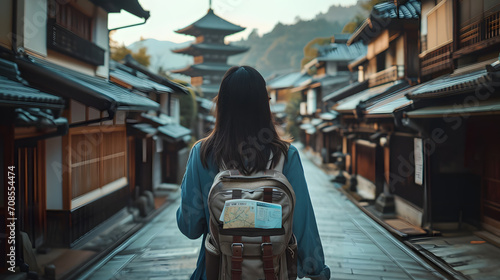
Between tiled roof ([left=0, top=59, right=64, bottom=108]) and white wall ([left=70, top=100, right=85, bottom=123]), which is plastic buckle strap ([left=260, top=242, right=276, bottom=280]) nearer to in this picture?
tiled roof ([left=0, top=59, right=64, bottom=108])

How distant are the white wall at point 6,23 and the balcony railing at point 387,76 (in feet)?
38.2

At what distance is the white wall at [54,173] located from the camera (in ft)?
26.5

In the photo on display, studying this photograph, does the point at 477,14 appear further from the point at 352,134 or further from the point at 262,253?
the point at 352,134

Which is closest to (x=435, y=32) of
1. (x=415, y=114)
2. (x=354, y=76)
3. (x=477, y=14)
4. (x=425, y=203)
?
(x=477, y=14)

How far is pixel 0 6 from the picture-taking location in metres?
6.39

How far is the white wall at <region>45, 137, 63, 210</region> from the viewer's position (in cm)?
808

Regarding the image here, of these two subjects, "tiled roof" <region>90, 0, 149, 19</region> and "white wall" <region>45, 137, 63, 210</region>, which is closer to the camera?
"white wall" <region>45, 137, 63, 210</region>

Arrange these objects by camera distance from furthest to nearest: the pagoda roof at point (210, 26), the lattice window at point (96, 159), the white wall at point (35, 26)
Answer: the pagoda roof at point (210, 26)
the lattice window at point (96, 159)
the white wall at point (35, 26)

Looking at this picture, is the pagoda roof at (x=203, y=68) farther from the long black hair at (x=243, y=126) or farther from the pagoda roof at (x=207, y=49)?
the long black hair at (x=243, y=126)

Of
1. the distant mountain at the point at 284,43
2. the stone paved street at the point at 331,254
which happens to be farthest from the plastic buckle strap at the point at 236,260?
the distant mountain at the point at 284,43

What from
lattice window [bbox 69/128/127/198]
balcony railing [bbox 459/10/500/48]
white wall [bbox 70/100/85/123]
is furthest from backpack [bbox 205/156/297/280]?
white wall [bbox 70/100/85/123]

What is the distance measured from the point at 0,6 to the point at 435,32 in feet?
32.0

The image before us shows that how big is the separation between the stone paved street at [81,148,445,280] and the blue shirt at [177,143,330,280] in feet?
16.4

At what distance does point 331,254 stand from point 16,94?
6.42 m
